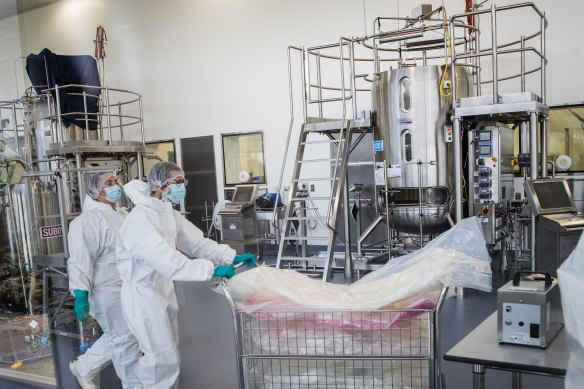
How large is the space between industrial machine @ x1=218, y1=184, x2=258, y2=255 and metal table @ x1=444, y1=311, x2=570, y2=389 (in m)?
5.39

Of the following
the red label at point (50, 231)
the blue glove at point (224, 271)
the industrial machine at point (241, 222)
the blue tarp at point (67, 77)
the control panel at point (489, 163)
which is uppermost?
the blue tarp at point (67, 77)

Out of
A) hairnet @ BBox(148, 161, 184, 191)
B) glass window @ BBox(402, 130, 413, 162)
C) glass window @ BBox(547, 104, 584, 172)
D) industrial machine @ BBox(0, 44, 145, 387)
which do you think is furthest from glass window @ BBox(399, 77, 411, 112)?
hairnet @ BBox(148, 161, 184, 191)

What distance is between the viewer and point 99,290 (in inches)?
121

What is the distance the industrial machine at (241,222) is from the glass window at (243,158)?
0.65 metres

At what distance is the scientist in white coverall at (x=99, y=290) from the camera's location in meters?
2.86

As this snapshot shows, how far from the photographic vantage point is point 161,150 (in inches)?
351

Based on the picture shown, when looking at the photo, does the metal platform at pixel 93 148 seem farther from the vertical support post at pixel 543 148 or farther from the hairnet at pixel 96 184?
the vertical support post at pixel 543 148

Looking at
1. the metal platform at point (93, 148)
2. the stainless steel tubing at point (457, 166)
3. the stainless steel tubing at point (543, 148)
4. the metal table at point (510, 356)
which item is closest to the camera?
the metal table at point (510, 356)

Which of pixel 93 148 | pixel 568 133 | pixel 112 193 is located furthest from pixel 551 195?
pixel 93 148

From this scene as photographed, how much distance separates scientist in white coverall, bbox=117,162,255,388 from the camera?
92.2 inches

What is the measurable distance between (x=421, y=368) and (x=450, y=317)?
2.51 metres

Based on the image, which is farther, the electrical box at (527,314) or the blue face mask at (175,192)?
the blue face mask at (175,192)

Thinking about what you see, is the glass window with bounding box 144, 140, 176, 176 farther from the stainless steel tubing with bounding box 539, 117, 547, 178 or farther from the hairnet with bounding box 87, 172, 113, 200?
the stainless steel tubing with bounding box 539, 117, 547, 178

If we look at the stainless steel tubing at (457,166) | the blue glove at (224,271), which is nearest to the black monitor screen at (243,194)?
the stainless steel tubing at (457,166)
